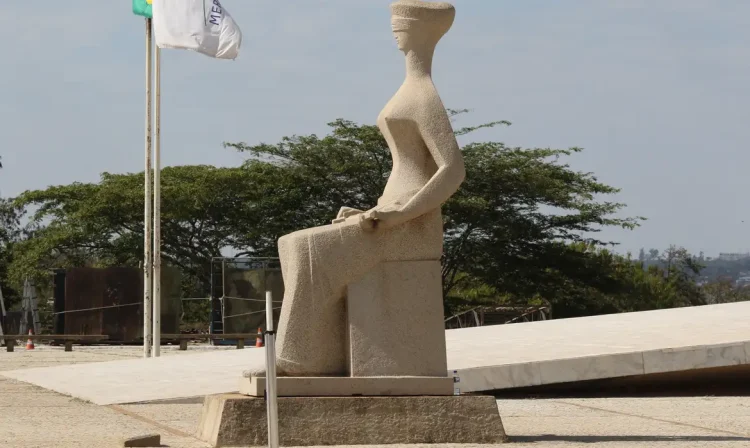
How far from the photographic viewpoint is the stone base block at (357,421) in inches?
305

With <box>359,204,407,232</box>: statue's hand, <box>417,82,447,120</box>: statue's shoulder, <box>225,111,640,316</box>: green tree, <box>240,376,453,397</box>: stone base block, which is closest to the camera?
<box>240,376,453,397</box>: stone base block

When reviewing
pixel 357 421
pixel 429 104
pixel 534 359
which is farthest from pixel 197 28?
pixel 357 421

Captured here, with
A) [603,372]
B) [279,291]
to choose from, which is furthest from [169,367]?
[279,291]

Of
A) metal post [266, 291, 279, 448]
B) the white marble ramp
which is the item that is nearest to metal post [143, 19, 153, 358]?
the white marble ramp

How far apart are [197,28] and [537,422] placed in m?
11.9

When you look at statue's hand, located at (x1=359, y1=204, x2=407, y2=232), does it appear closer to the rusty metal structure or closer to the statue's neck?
the statue's neck

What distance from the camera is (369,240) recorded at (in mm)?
8156

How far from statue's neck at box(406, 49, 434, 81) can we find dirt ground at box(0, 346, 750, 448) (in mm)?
2569

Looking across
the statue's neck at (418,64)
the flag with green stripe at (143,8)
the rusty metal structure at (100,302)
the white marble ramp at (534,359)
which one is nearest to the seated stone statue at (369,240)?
the statue's neck at (418,64)

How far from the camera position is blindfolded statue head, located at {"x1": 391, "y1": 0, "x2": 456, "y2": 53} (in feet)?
27.9

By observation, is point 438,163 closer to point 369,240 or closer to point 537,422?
point 369,240

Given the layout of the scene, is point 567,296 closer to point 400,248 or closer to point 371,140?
point 371,140

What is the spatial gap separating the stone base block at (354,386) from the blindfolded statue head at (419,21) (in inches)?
90.6

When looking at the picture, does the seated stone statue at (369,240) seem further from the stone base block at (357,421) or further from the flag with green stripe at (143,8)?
the flag with green stripe at (143,8)
